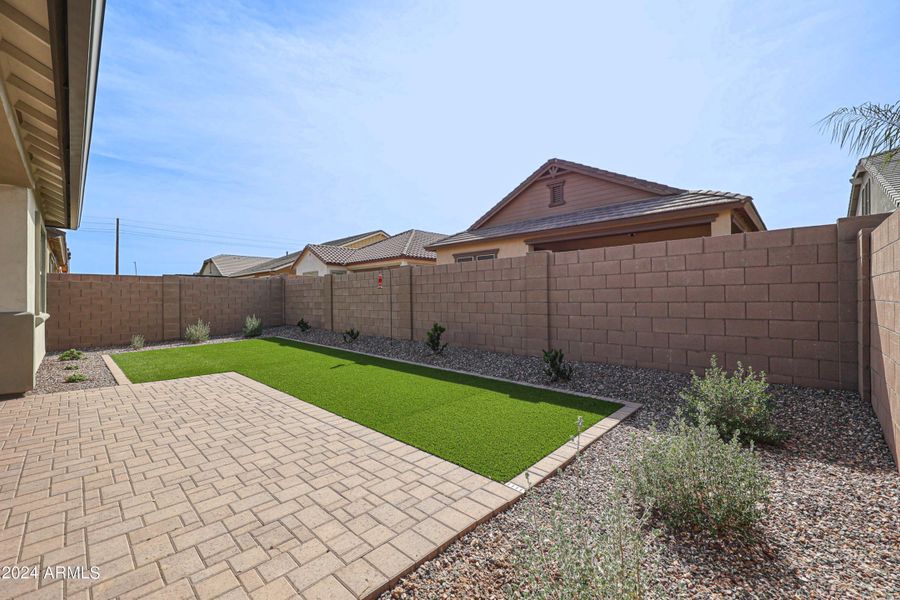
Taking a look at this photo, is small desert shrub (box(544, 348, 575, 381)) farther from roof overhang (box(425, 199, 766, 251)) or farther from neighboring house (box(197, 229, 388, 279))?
neighboring house (box(197, 229, 388, 279))

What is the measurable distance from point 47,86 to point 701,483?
6884mm

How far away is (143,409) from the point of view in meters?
5.34

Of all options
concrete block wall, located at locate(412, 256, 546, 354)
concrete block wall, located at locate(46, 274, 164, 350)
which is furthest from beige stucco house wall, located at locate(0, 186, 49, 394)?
concrete block wall, located at locate(412, 256, 546, 354)

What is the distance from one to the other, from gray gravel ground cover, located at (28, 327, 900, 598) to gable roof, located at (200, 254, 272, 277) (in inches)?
1656

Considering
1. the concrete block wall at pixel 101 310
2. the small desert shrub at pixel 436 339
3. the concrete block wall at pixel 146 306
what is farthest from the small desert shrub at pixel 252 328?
the small desert shrub at pixel 436 339

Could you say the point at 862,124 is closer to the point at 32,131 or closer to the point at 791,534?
the point at 791,534

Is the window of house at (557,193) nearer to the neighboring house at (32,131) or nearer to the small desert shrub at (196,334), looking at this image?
the neighboring house at (32,131)

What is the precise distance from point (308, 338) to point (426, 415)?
29.9ft

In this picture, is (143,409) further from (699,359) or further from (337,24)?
(699,359)

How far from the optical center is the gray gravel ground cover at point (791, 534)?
197 cm

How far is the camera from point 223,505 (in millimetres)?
2877

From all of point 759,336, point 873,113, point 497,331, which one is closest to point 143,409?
point 497,331

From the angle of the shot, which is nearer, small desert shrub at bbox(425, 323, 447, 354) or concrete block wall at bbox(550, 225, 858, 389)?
concrete block wall at bbox(550, 225, 858, 389)

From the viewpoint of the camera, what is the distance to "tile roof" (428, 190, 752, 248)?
29.6 feet
